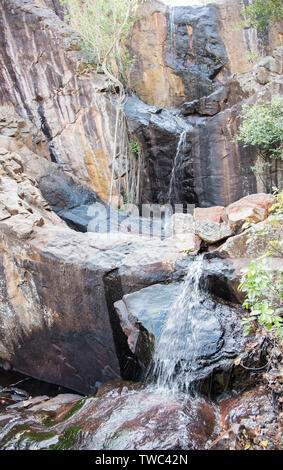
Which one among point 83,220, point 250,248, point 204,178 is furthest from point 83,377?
point 204,178

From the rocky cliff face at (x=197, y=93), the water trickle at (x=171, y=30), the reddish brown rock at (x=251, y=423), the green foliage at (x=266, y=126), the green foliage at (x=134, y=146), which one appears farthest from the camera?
the water trickle at (x=171, y=30)

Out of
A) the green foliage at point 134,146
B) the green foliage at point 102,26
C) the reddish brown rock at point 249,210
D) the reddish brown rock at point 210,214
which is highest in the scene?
the green foliage at point 102,26

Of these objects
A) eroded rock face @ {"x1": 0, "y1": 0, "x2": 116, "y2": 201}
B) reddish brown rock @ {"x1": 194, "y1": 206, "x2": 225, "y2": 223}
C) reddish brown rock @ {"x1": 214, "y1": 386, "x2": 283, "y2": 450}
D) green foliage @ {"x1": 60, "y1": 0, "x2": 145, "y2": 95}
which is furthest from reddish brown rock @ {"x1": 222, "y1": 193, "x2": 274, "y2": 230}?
green foliage @ {"x1": 60, "y1": 0, "x2": 145, "y2": 95}

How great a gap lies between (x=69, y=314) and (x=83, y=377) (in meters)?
1.13

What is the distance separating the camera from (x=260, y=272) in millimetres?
3049

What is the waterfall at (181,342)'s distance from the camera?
3.97 meters

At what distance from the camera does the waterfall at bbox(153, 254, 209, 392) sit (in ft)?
13.0

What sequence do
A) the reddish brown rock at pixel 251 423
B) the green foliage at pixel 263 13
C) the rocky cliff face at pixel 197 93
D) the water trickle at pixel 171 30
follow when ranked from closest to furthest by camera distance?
the reddish brown rock at pixel 251 423
the rocky cliff face at pixel 197 93
the green foliage at pixel 263 13
the water trickle at pixel 171 30

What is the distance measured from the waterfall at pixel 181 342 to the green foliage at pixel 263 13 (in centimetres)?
1259

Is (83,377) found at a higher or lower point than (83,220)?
lower

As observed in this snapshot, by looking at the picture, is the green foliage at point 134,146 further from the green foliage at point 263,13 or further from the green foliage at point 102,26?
the green foliage at point 263,13

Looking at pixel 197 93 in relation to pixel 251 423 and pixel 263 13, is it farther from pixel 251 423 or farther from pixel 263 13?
pixel 251 423

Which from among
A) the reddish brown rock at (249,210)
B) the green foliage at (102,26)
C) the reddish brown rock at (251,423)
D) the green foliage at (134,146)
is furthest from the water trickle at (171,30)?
the reddish brown rock at (251,423)
